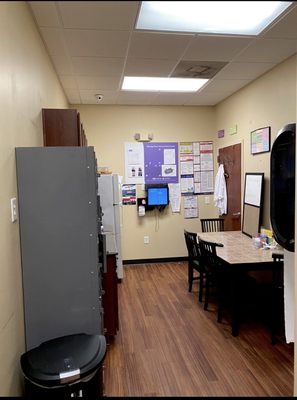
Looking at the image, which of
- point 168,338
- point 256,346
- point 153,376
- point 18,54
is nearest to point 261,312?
point 256,346

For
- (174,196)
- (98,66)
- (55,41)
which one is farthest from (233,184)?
(55,41)

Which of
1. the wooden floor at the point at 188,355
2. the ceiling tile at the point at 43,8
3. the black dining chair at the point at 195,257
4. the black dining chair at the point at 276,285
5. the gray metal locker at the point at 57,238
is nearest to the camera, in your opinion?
the ceiling tile at the point at 43,8

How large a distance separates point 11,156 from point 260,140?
323cm

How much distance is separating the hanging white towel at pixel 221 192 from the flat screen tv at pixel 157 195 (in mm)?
871

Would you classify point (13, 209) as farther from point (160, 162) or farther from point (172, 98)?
point (160, 162)

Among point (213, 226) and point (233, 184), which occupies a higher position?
point (233, 184)

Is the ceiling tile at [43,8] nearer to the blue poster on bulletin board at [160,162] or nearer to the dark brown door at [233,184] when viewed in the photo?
the dark brown door at [233,184]

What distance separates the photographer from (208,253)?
3.30 meters

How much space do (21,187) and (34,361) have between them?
37.3 inches

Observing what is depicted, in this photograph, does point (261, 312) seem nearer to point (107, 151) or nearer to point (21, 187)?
point (21, 187)

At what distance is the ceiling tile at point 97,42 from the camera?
103 inches

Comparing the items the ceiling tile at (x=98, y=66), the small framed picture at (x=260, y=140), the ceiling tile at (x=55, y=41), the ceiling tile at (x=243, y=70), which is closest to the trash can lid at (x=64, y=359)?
the ceiling tile at (x=55, y=41)

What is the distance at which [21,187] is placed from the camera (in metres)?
1.78

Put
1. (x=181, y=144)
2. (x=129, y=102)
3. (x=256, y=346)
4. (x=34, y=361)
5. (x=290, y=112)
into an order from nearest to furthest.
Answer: (x=34, y=361)
(x=256, y=346)
(x=290, y=112)
(x=129, y=102)
(x=181, y=144)
